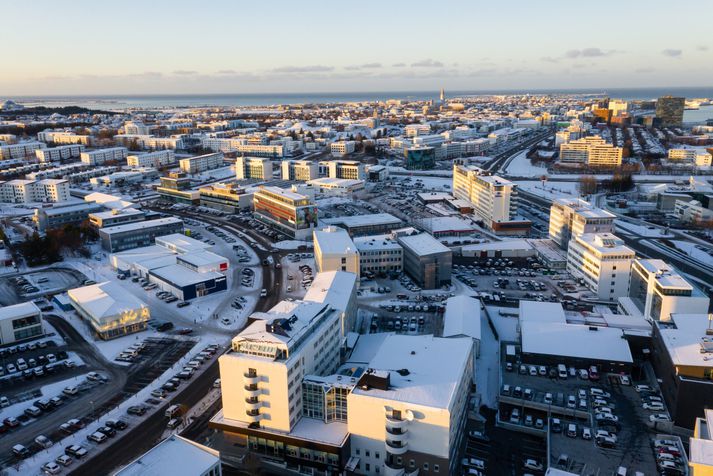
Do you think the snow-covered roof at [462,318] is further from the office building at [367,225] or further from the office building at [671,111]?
the office building at [671,111]

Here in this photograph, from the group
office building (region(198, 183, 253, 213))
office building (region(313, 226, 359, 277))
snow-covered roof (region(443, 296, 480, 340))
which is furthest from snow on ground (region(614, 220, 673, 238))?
office building (region(198, 183, 253, 213))

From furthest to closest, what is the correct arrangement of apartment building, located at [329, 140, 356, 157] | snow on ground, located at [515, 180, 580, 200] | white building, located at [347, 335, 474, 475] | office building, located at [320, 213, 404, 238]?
apartment building, located at [329, 140, 356, 157] → snow on ground, located at [515, 180, 580, 200] → office building, located at [320, 213, 404, 238] → white building, located at [347, 335, 474, 475]

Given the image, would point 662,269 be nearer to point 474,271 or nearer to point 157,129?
point 474,271

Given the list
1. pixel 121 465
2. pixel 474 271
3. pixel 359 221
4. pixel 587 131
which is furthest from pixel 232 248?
pixel 587 131

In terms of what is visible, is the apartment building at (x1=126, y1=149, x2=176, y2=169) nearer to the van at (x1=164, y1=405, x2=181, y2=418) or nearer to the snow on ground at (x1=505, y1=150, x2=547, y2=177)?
the snow on ground at (x1=505, y1=150, x2=547, y2=177)

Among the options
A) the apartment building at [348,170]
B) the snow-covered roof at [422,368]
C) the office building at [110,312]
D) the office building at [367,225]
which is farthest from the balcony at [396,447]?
the apartment building at [348,170]

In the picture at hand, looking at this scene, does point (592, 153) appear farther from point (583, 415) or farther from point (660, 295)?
point (583, 415)
